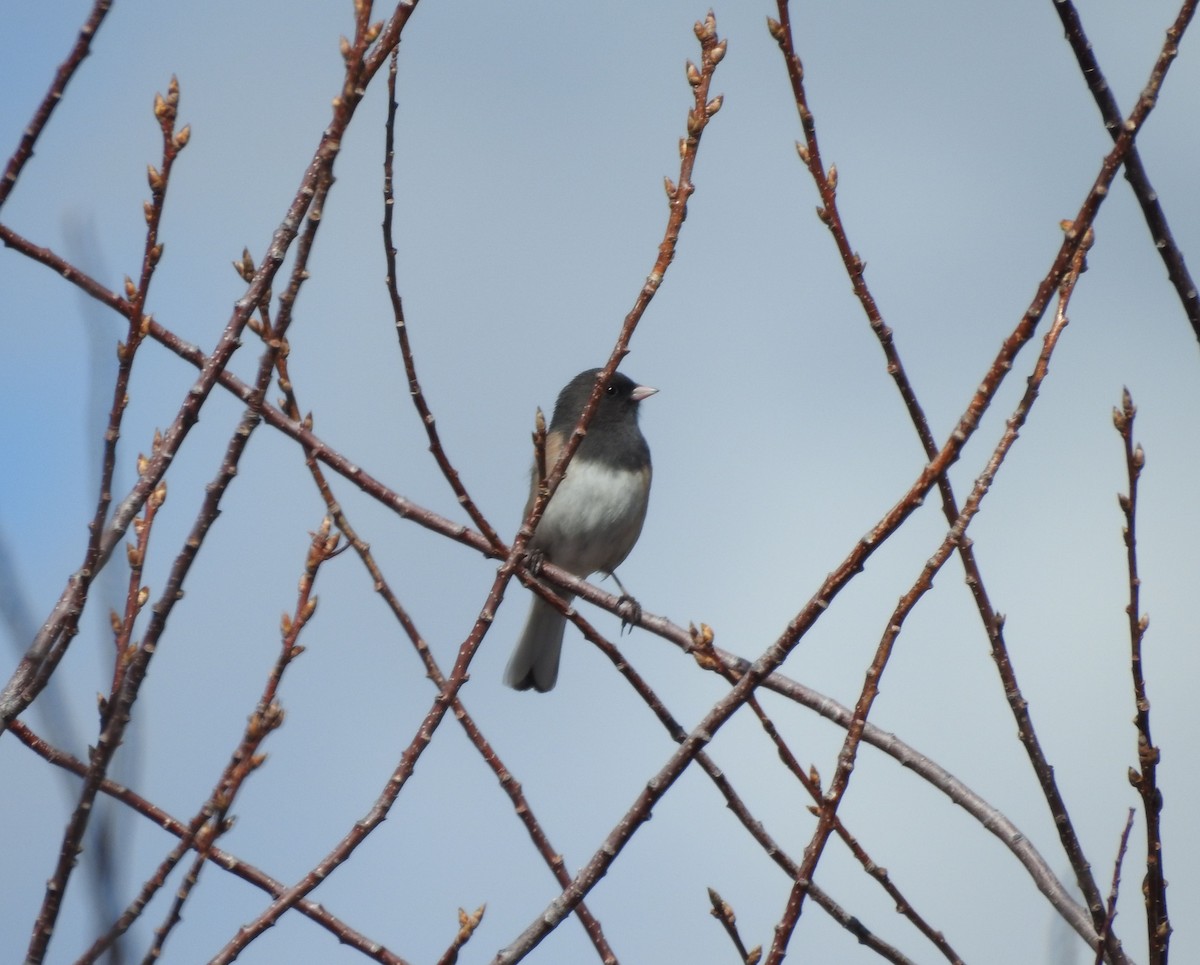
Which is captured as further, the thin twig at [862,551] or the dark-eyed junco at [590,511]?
the dark-eyed junco at [590,511]

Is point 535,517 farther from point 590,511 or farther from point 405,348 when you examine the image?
point 590,511

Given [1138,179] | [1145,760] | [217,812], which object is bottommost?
[217,812]

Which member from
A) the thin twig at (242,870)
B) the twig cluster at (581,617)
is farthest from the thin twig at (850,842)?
the thin twig at (242,870)

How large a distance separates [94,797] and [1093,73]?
1601mm

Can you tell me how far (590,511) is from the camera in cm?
505

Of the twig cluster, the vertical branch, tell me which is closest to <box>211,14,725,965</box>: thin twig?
the twig cluster

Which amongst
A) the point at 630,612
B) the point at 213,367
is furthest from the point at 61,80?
the point at 630,612

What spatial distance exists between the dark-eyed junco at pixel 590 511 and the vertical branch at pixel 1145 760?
3242 millimetres

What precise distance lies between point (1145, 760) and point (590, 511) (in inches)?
138

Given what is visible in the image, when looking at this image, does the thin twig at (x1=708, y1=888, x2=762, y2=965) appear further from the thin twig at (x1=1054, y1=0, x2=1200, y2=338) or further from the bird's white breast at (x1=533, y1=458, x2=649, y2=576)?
the bird's white breast at (x1=533, y1=458, x2=649, y2=576)

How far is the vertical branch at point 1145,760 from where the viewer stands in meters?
1.60

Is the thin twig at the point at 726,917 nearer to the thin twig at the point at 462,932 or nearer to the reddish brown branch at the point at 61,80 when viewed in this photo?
the thin twig at the point at 462,932

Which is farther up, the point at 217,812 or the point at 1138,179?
the point at 1138,179

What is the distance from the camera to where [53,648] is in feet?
5.31
